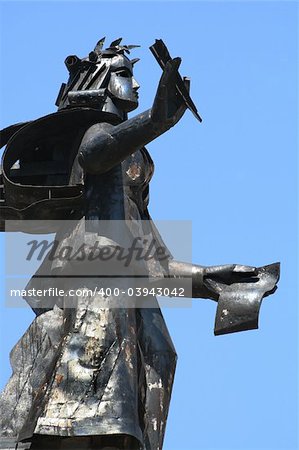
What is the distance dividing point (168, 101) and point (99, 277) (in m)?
1.29

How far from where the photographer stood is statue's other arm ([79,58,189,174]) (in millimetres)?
10914

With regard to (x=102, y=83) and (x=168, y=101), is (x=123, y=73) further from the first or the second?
(x=168, y=101)

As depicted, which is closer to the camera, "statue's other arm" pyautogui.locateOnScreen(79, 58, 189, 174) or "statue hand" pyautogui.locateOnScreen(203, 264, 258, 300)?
"statue's other arm" pyautogui.locateOnScreen(79, 58, 189, 174)

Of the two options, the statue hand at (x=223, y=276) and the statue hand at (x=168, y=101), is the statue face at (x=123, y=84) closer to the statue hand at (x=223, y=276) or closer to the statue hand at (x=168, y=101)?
the statue hand at (x=168, y=101)

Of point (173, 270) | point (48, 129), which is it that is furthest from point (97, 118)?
point (173, 270)

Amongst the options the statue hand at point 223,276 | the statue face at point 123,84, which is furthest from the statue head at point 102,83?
the statue hand at point 223,276

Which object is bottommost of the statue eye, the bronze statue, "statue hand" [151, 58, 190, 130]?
the bronze statue

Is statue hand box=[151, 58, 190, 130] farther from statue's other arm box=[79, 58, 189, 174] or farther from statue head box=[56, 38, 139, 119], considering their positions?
statue head box=[56, 38, 139, 119]

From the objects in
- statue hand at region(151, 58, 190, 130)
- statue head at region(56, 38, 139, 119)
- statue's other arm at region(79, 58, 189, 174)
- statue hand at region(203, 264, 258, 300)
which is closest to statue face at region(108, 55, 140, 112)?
statue head at region(56, 38, 139, 119)

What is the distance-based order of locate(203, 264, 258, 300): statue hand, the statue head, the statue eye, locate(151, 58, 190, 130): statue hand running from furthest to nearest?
the statue eye, the statue head, locate(203, 264, 258, 300): statue hand, locate(151, 58, 190, 130): statue hand

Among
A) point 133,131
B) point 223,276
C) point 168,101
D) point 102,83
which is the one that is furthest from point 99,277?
point 102,83

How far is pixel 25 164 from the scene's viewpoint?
474 inches

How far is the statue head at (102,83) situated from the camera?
11867 millimetres

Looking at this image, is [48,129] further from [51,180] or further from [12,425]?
[12,425]
